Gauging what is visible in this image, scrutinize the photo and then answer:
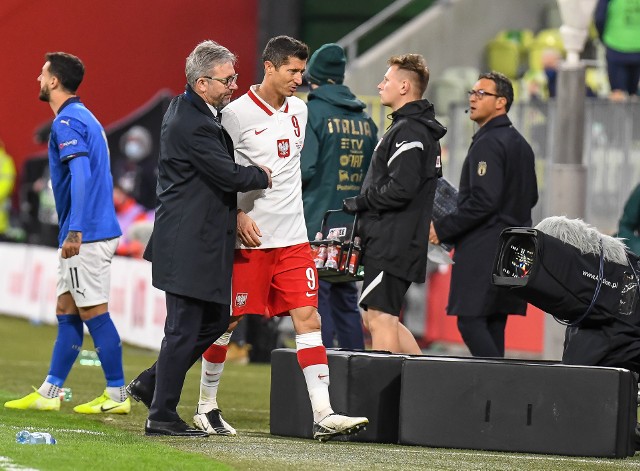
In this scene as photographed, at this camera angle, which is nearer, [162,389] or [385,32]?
[162,389]

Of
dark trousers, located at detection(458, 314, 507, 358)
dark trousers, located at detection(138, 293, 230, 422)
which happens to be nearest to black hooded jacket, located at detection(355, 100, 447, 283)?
dark trousers, located at detection(458, 314, 507, 358)

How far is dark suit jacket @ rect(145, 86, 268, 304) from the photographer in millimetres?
7973

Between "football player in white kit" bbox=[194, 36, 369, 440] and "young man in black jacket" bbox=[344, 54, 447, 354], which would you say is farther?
"young man in black jacket" bbox=[344, 54, 447, 354]

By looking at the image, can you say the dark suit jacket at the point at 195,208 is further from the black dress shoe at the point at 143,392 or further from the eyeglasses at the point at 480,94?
the eyeglasses at the point at 480,94

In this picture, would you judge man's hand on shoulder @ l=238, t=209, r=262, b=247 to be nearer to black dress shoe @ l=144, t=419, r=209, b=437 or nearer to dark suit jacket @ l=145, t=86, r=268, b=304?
dark suit jacket @ l=145, t=86, r=268, b=304

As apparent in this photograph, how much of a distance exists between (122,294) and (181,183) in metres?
8.61

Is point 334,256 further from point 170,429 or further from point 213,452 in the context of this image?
point 213,452

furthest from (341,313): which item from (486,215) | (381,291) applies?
(381,291)

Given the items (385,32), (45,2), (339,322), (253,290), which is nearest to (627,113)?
(339,322)

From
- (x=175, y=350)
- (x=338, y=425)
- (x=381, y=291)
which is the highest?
(x=381, y=291)

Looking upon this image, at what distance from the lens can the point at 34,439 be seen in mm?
7355

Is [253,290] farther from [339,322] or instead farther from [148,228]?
[148,228]

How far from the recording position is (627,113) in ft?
47.6

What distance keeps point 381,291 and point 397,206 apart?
47cm
